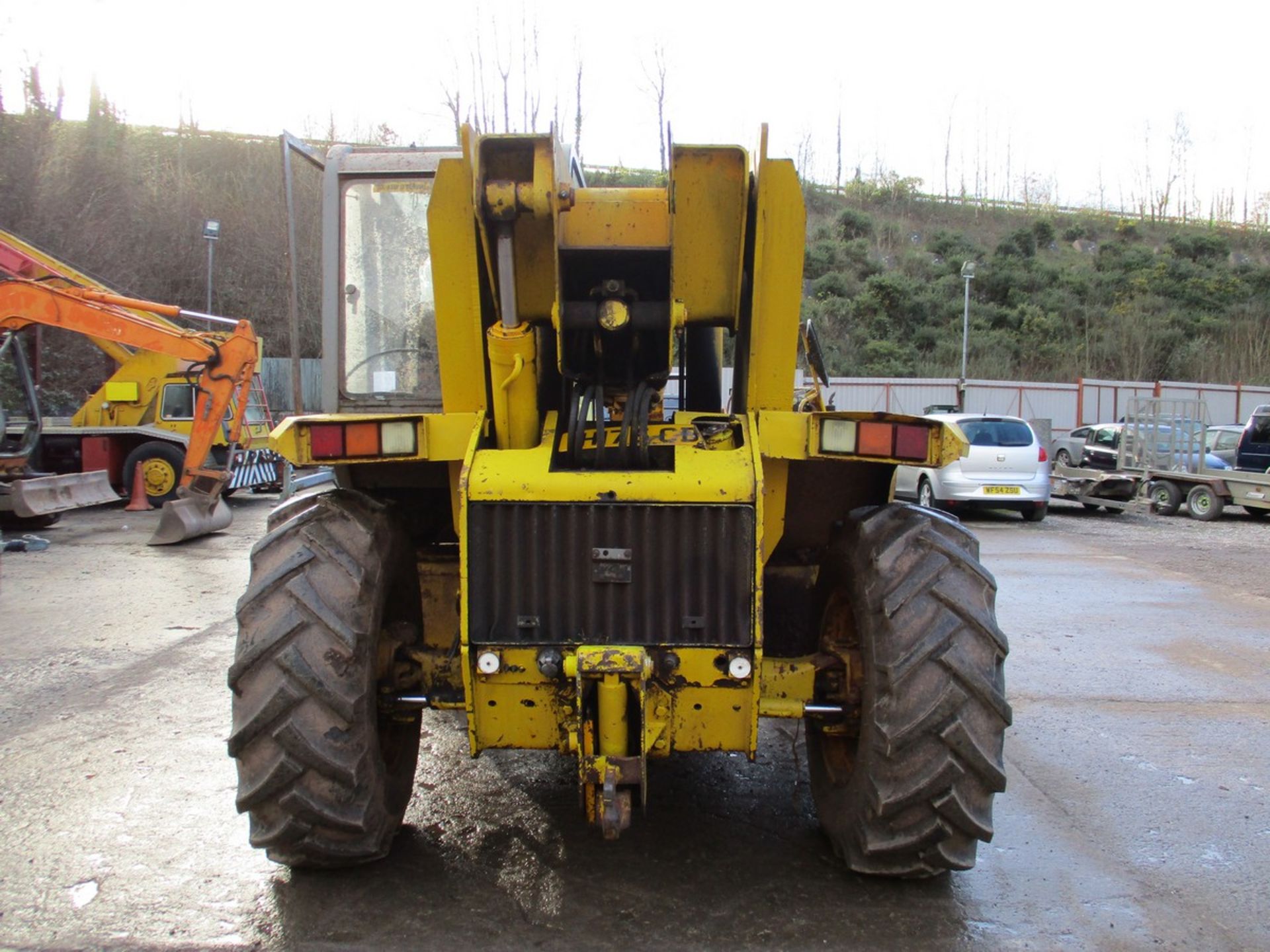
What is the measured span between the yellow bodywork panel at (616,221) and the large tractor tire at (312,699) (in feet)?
4.19

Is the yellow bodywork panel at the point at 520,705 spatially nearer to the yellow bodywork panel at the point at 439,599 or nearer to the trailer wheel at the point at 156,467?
the yellow bodywork panel at the point at 439,599

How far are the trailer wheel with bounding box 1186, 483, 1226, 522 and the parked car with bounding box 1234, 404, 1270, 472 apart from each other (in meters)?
0.91

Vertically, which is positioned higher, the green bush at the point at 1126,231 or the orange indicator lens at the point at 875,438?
the green bush at the point at 1126,231

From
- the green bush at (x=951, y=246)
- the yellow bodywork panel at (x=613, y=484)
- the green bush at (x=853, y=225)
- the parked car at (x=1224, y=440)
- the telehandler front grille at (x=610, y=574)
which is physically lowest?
the parked car at (x=1224, y=440)

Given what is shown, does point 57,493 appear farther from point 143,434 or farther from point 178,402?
point 178,402

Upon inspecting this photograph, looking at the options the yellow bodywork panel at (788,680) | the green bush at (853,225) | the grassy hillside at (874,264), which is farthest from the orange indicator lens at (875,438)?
the green bush at (853,225)

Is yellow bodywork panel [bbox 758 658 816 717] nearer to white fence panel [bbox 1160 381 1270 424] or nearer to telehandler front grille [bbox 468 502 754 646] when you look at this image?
telehandler front grille [bbox 468 502 754 646]

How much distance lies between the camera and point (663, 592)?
3.25 m

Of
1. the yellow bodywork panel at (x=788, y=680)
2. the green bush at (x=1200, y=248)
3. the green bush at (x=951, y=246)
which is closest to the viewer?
the yellow bodywork panel at (x=788, y=680)

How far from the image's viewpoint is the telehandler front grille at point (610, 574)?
323 cm

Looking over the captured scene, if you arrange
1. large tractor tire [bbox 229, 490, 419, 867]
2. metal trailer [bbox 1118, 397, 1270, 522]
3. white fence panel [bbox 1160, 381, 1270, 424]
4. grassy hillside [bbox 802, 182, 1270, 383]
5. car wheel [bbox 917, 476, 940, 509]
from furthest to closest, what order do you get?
1. grassy hillside [bbox 802, 182, 1270, 383]
2. white fence panel [bbox 1160, 381, 1270, 424]
3. metal trailer [bbox 1118, 397, 1270, 522]
4. car wheel [bbox 917, 476, 940, 509]
5. large tractor tire [bbox 229, 490, 419, 867]

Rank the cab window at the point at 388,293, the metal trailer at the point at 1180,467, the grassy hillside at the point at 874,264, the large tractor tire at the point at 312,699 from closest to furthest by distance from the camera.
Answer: the large tractor tire at the point at 312,699 < the cab window at the point at 388,293 < the metal trailer at the point at 1180,467 < the grassy hillside at the point at 874,264

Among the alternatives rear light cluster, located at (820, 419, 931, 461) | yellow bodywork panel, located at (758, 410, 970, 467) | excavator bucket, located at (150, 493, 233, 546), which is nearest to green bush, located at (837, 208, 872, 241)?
Result: excavator bucket, located at (150, 493, 233, 546)

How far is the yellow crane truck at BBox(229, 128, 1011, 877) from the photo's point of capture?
10.3ft
